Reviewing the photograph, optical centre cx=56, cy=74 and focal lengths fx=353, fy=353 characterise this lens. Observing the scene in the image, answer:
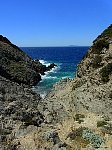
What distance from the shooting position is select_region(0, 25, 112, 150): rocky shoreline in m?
28.0

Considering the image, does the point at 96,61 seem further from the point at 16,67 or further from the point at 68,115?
the point at 16,67

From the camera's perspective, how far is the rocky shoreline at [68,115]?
28000 millimetres

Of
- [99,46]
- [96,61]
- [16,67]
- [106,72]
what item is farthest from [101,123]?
[16,67]

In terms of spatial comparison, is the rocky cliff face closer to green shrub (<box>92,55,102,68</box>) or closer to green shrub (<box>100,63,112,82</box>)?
green shrub (<box>92,55,102,68</box>)

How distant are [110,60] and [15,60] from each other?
52.4 meters

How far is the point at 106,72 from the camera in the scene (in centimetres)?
4928

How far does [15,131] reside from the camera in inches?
1204

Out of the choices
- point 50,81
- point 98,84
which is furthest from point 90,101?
point 50,81

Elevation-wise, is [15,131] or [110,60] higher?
[110,60]

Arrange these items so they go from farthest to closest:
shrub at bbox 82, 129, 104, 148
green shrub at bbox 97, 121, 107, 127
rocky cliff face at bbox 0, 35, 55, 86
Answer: rocky cliff face at bbox 0, 35, 55, 86 → green shrub at bbox 97, 121, 107, 127 → shrub at bbox 82, 129, 104, 148

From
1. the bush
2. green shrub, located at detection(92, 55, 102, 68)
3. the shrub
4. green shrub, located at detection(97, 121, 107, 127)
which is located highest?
the bush

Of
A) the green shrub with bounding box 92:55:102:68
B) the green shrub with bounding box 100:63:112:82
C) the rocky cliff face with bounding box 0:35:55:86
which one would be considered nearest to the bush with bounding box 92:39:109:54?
the green shrub with bounding box 92:55:102:68

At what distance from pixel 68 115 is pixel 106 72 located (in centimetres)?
1253

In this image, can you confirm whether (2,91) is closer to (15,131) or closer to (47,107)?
(47,107)
